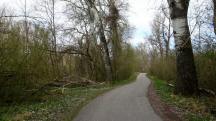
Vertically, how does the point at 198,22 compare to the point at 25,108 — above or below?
above

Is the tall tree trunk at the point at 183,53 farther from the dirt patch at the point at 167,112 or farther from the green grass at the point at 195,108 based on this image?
the dirt patch at the point at 167,112

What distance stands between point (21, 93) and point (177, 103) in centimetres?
668

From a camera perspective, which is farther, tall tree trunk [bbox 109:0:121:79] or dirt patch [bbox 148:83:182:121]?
tall tree trunk [bbox 109:0:121:79]

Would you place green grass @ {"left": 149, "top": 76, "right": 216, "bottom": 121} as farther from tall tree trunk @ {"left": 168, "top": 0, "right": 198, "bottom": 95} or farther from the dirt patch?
tall tree trunk @ {"left": 168, "top": 0, "right": 198, "bottom": 95}

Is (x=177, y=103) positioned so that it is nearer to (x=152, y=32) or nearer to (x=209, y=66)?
(x=209, y=66)

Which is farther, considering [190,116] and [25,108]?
[25,108]

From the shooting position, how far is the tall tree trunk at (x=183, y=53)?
15.3 m

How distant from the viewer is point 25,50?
14461 mm

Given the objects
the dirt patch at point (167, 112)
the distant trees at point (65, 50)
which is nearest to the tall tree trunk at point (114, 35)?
the distant trees at point (65, 50)

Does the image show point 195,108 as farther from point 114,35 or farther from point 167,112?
point 114,35

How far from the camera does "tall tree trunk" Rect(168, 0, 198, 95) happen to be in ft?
50.3

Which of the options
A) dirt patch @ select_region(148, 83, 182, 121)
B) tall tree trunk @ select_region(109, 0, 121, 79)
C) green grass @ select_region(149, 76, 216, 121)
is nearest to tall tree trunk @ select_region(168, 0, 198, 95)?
green grass @ select_region(149, 76, 216, 121)

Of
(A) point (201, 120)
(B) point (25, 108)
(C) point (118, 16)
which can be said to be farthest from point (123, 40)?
(A) point (201, 120)

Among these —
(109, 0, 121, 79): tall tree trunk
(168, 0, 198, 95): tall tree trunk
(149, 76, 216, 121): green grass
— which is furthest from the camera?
(109, 0, 121, 79): tall tree trunk
